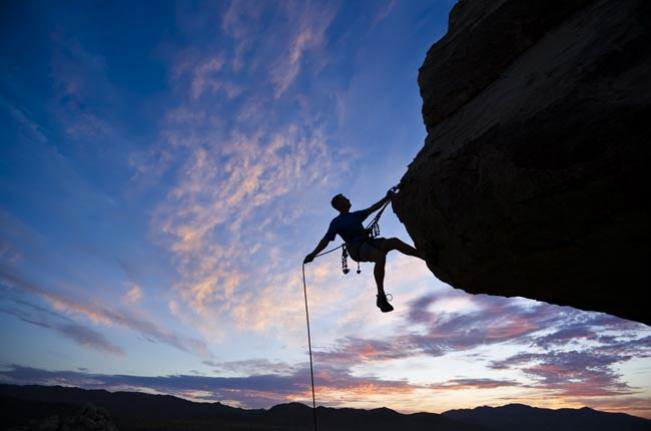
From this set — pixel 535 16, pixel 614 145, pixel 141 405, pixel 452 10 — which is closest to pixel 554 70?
pixel 614 145

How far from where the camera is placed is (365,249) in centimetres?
578

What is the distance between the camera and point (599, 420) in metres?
134

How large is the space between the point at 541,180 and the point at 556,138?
39 cm

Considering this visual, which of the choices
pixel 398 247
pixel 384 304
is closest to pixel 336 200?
pixel 398 247

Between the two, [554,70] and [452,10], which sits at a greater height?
[452,10]

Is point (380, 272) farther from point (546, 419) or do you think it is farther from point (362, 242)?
point (546, 419)

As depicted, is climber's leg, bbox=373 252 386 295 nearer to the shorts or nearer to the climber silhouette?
the climber silhouette

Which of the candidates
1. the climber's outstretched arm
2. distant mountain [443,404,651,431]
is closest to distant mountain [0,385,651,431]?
distant mountain [443,404,651,431]

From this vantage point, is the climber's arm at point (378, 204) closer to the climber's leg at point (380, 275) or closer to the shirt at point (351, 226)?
the shirt at point (351, 226)

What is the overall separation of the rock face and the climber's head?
1.48 meters

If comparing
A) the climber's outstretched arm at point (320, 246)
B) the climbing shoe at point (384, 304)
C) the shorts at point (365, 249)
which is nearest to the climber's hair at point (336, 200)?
the climber's outstretched arm at point (320, 246)

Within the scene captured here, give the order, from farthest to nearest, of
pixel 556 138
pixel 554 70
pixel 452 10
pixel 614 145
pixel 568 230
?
1. pixel 452 10
2. pixel 554 70
3. pixel 568 230
4. pixel 556 138
5. pixel 614 145

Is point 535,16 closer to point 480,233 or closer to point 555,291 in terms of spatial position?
point 480,233

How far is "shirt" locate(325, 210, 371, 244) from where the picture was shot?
19.5 feet
